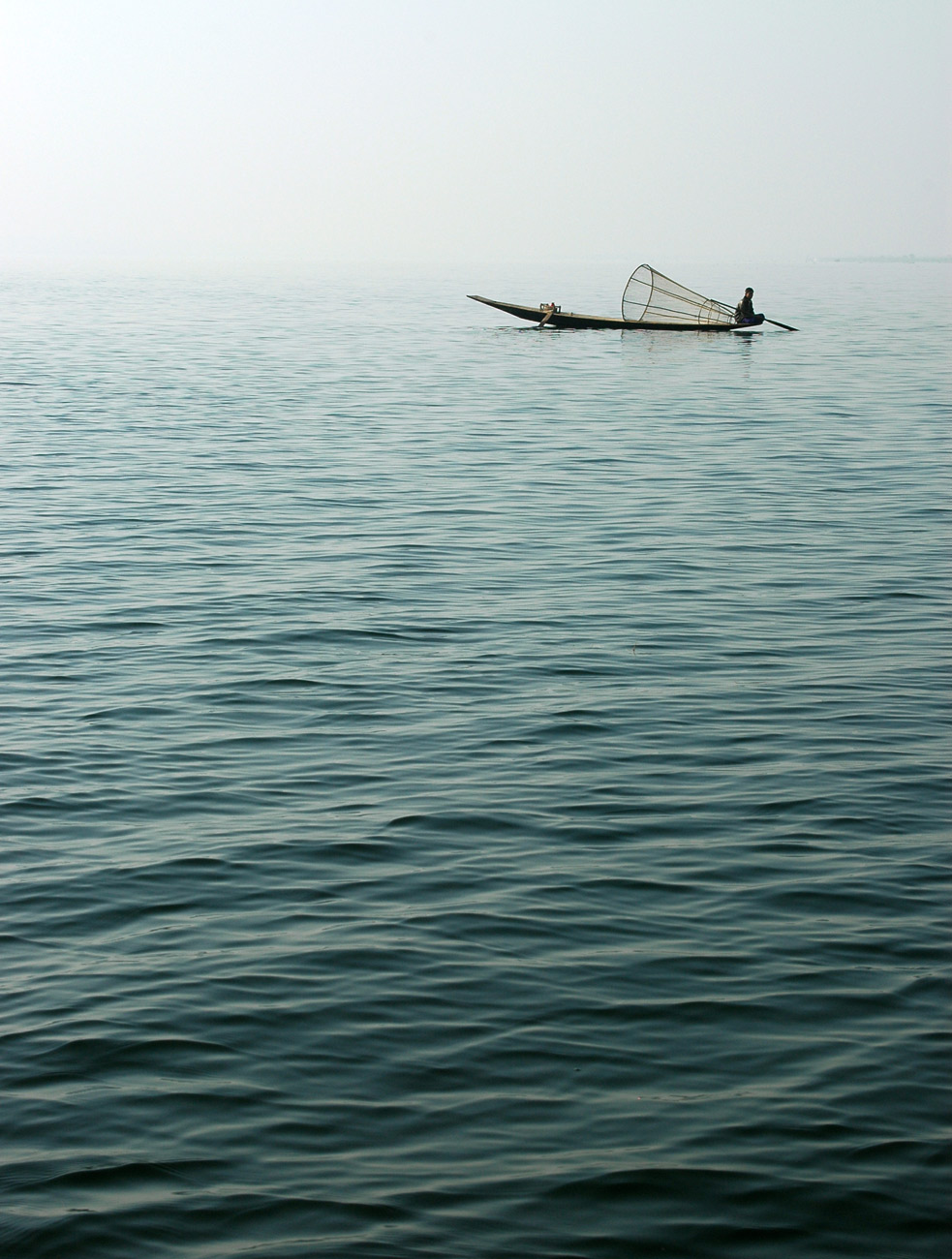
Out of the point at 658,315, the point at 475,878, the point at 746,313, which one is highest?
the point at 658,315

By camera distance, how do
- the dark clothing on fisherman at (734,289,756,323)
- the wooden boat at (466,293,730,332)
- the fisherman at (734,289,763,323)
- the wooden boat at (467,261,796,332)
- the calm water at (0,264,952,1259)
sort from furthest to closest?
the dark clothing on fisherman at (734,289,756,323) < the fisherman at (734,289,763,323) < the wooden boat at (467,261,796,332) < the wooden boat at (466,293,730,332) < the calm water at (0,264,952,1259)

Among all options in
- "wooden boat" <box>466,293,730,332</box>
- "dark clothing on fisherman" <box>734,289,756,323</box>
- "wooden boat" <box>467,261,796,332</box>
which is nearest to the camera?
"wooden boat" <box>466,293,730,332</box>

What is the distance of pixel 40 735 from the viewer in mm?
11039

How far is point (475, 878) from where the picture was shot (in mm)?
8484

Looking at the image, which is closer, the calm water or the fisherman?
the calm water

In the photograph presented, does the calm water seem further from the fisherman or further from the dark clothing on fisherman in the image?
the dark clothing on fisherman

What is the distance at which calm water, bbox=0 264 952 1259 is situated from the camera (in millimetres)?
5730

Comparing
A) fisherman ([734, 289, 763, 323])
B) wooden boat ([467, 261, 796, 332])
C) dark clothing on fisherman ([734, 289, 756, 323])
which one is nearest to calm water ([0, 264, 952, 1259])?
wooden boat ([467, 261, 796, 332])

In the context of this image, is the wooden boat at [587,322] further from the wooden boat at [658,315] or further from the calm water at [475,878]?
the calm water at [475,878]

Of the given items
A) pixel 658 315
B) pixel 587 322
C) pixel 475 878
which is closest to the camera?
pixel 475 878

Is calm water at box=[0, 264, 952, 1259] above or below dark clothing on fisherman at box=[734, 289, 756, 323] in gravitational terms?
below

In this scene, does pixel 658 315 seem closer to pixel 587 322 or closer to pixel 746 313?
pixel 746 313

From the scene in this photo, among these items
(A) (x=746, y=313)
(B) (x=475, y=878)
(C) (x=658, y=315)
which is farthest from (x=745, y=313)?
(B) (x=475, y=878)

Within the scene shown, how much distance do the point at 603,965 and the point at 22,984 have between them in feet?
9.33
